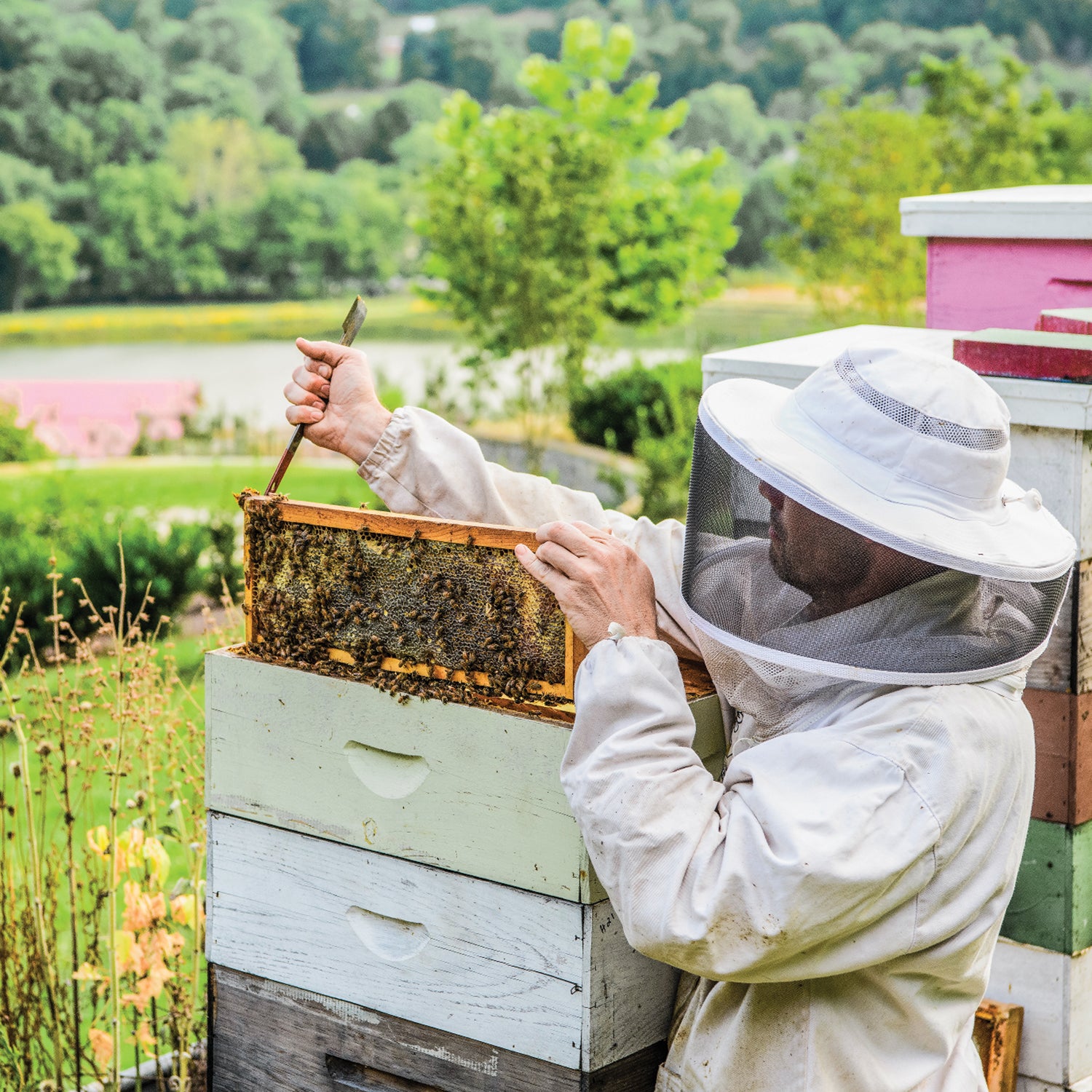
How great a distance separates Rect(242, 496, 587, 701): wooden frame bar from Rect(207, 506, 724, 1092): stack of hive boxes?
4cm

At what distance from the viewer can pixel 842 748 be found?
4.86 feet

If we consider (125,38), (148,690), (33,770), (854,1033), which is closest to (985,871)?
(854,1033)

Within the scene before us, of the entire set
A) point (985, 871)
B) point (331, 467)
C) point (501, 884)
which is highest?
point (985, 871)

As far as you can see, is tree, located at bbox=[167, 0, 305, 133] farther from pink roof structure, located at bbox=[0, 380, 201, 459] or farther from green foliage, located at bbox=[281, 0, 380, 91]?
pink roof structure, located at bbox=[0, 380, 201, 459]

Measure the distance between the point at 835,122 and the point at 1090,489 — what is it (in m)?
10.4

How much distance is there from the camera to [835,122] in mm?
11719

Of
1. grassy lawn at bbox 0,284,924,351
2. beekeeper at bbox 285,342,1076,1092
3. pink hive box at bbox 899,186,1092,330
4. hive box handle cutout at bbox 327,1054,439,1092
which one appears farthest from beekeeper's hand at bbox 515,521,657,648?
→ grassy lawn at bbox 0,284,924,351

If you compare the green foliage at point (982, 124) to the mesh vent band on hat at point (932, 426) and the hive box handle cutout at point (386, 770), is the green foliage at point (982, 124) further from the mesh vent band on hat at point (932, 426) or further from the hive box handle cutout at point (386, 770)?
the hive box handle cutout at point (386, 770)

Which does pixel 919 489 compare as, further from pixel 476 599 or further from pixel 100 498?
pixel 100 498

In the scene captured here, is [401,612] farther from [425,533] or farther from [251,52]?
[251,52]

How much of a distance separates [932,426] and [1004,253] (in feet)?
6.46

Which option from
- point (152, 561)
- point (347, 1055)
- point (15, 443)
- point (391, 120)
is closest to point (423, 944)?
point (347, 1055)

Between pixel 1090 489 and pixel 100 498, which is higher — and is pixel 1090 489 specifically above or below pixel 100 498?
above

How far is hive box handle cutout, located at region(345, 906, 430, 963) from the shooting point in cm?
179
